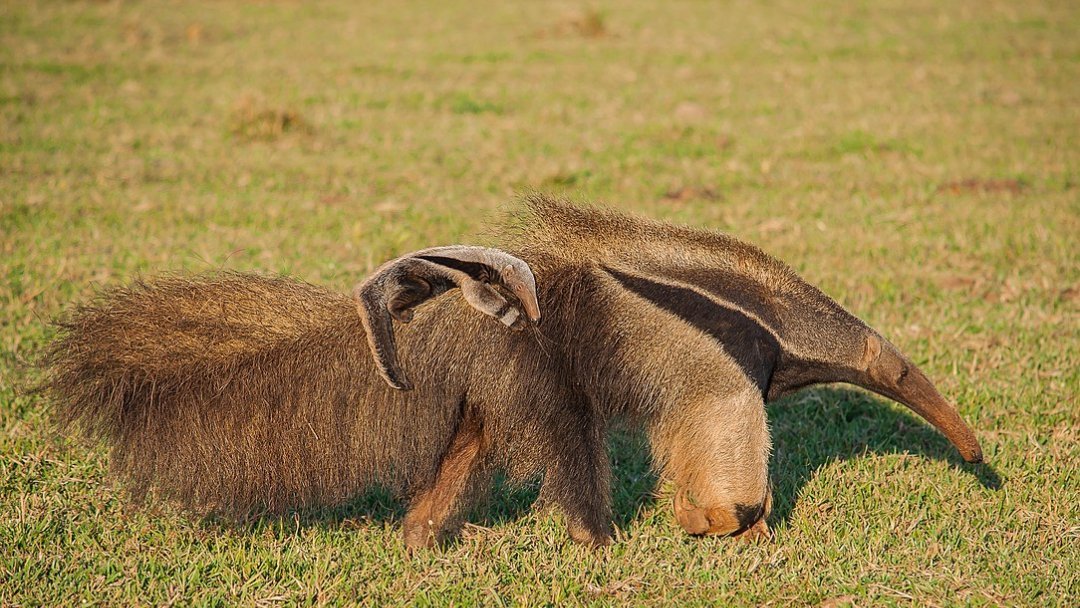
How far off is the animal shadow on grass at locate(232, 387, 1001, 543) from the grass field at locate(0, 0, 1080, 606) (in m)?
0.02

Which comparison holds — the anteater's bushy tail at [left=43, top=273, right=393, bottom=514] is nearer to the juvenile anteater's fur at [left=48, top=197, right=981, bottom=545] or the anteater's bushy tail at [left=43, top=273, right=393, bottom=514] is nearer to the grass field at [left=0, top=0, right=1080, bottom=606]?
the juvenile anteater's fur at [left=48, top=197, right=981, bottom=545]

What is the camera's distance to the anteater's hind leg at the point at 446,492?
373cm

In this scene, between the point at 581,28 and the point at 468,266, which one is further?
the point at 581,28

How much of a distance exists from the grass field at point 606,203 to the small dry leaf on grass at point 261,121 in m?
0.03

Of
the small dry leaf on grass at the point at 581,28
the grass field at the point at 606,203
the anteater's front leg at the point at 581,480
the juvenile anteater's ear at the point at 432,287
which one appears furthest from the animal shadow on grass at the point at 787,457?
the small dry leaf on grass at the point at 581,28

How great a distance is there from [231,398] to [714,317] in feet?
5.39

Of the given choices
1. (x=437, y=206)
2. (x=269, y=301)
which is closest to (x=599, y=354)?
(x=269, y=301)

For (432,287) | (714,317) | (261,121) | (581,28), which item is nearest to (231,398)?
(432,287)

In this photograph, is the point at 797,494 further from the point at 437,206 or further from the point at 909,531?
the point at 437,206

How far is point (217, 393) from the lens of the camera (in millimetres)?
3357

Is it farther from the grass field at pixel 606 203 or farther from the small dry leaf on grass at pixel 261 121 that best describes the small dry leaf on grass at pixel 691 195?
the small dry leaf on grass at pixel 261 121

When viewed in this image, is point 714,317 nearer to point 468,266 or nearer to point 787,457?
point 468,266

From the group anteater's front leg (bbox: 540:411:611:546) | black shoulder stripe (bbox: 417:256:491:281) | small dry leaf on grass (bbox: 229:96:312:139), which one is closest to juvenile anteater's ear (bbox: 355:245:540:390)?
black shoulder stripe (bbox: 417:256:491:281)

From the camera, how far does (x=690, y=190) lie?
8398 mm
